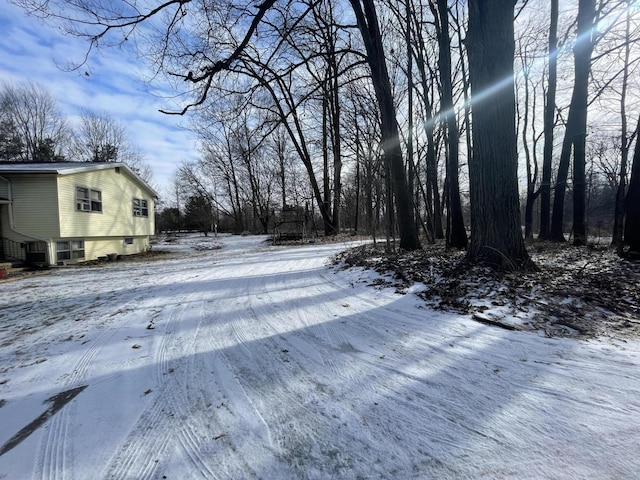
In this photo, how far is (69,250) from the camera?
1171 centimetres

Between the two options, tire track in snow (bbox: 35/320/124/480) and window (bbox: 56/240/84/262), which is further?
window (bbox: 56/240/84/262)

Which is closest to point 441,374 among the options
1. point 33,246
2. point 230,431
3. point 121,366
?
point 230,431

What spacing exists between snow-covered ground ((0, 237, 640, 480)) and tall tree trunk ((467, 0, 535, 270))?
2.17 metres

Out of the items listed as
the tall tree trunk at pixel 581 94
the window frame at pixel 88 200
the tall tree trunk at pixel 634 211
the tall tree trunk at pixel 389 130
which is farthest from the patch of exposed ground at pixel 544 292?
the window frame at pixel 88 200

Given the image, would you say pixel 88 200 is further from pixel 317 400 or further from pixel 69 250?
pixel 317 400

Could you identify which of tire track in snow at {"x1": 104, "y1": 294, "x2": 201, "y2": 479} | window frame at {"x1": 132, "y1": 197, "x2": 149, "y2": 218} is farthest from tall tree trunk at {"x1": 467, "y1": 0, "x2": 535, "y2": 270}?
window frame at {"x1": 132, "y1": 197, "x2": 149, "y2": 218}

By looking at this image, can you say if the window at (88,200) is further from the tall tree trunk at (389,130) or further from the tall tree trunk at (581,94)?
the tall tree trunk at (581,94)

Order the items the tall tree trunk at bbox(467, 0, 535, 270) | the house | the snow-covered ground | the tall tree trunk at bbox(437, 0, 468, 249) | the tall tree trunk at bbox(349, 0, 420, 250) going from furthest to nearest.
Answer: the house → the tall tree trunk at bbox(437, 0, 468, 249) → the tall tree trunk at bbox(349, 0, 420, 250) → the tall tree trunk at bbox(467, 0, 535, 270) → the snow-covered ground

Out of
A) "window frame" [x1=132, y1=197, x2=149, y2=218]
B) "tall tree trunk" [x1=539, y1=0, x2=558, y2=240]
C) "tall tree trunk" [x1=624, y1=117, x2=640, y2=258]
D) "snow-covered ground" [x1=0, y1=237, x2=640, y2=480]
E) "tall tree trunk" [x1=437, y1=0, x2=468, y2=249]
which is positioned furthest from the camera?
"window frame" [x1=132, y1=197, x2=149, y2=218]

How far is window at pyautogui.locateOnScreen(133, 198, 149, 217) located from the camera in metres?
16.0

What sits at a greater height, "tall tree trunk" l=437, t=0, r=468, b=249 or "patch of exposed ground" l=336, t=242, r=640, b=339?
"tall tree trunk" l=437, t=0, r=468, b=249

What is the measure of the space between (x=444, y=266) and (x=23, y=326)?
6.85 metres

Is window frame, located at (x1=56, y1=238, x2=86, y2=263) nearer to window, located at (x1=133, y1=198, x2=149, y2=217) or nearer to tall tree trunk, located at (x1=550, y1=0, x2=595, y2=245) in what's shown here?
window, located at (x1=133, y1=198, x2=149, y2=217)

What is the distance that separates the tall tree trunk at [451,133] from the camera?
26.6 feet
